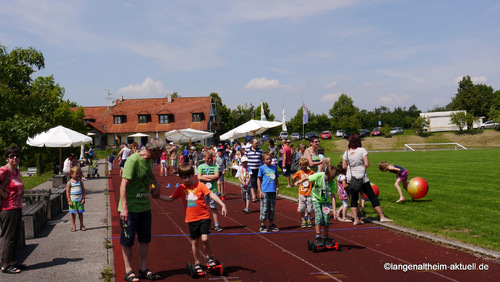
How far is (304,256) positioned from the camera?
6973 mm

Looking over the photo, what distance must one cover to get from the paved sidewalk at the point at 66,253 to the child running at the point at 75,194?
1.34ft

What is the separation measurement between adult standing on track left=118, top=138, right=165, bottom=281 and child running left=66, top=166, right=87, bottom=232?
439 centimetres

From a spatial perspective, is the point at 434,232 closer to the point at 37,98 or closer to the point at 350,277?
the point at 350,277

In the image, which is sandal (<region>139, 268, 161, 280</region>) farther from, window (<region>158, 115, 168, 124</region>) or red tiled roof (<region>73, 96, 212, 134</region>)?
→ window (<region>158, 115, 168, 124</region>)

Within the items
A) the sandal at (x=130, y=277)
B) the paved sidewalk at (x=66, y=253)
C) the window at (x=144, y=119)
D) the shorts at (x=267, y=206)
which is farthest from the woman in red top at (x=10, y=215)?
the window at (x=144, y=119)

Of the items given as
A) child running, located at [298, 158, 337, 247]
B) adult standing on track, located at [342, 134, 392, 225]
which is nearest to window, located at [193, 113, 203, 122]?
adult standing on track, located at [342, 134, 392, 225]

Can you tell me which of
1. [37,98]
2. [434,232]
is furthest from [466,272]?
[37,98]

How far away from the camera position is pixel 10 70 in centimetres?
1538

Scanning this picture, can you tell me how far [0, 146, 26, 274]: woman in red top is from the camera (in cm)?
631

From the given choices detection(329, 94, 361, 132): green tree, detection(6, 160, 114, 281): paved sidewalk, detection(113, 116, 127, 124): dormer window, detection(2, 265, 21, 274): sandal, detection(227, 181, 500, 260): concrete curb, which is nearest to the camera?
detection(6, 160, 114, 281): paved sidewalk

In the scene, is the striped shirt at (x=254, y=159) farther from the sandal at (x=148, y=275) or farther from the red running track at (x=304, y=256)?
the sandal at (x=148, y=275)

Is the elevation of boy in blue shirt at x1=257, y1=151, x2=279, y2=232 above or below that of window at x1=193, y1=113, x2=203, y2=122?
below

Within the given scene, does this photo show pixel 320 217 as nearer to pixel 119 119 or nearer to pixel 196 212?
pixel 196 212

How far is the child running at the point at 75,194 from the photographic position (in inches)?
378
